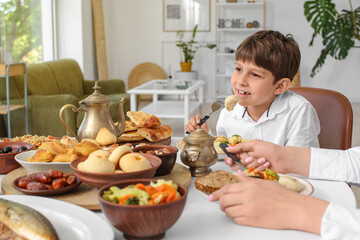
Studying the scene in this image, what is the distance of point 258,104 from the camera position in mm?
1861

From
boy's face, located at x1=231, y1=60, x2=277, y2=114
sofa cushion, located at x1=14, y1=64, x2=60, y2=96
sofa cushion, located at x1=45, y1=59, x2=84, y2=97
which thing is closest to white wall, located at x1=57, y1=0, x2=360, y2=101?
sofa cushion, located at x1=45, y1=59, x2=84, y2=97

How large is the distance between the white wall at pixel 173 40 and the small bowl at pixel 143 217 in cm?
721

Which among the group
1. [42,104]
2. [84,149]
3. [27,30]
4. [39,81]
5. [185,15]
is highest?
[185,15]

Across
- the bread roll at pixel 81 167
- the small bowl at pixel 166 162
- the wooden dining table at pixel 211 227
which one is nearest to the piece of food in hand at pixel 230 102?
the small bowl at pixel 166 162

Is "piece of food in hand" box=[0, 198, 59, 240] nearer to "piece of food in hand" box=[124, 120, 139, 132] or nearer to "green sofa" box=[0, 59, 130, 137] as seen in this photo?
"piece of food in hand" box=[124, 120, 139, 132]

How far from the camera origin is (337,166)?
4.25 ft

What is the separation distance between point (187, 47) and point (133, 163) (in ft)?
22.7

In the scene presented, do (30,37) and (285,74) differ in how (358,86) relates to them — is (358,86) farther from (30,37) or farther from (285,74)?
(285,74)

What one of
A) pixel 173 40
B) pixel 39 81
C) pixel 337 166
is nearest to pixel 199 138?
pixel 337 166

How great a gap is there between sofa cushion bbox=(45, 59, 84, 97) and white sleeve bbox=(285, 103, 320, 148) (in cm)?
396

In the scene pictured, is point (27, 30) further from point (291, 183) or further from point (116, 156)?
point (291, 183)

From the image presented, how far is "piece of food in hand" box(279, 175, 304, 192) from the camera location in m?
1.09

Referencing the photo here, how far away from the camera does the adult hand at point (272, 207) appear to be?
920 millimetres

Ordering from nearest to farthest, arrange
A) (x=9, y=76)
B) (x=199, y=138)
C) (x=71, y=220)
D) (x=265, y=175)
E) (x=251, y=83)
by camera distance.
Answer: (x=71, y=220), (x=265, y=175), (x=199, y=138), (x=251, y=83), (x=9, y=76)
